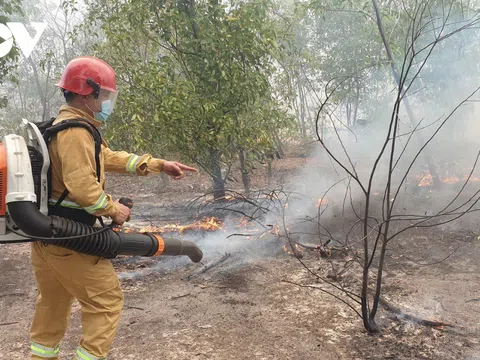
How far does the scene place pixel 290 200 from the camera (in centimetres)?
768

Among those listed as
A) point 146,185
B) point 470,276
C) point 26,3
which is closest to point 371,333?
point 470,276

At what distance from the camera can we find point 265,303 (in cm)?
406

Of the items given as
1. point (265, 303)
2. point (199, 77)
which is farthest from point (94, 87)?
point (199, 77)

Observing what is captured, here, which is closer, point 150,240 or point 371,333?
point 150,240

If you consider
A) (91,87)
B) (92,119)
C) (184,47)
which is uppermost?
(184,47)

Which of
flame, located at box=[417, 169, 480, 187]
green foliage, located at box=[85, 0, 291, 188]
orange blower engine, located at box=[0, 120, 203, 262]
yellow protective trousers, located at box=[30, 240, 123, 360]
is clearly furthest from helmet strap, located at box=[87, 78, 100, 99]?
flame, located at box=[417, 169, 480, 187]

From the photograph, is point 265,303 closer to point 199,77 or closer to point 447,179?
point 199,77

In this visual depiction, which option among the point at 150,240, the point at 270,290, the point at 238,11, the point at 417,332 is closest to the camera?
the point at 150,240

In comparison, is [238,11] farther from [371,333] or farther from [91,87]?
[371,333]

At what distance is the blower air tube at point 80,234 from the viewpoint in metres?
2.28

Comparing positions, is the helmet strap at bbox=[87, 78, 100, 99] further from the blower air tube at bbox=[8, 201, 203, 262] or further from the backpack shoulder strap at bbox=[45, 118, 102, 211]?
the blower air tube at bbox=[8, 201, 203, 262]

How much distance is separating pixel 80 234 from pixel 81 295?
0.41m

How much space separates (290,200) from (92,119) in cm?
541

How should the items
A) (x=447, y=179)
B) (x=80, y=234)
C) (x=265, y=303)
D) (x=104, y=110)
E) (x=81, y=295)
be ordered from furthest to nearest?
(x=447, y=179)
(x=265, y=303)
(x=104, y=110)
(x=81, y=295)
(x=80, y=234)
